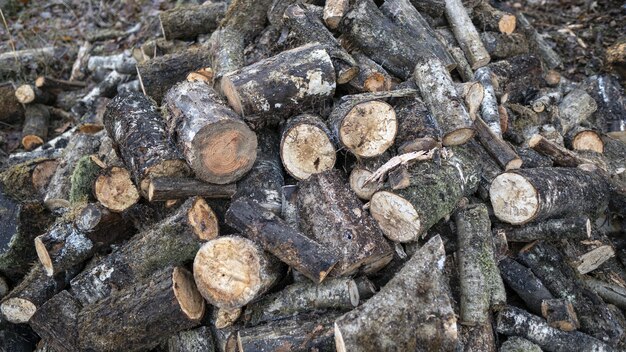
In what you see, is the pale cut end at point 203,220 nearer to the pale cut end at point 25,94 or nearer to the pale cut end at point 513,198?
the pale cut end at point 513,198

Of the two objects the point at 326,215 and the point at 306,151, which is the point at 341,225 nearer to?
the point at 326,215

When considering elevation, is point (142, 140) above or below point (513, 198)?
above

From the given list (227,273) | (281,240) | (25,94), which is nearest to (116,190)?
(227,273)

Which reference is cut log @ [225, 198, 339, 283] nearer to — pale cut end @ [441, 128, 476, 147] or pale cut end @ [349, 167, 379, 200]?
pale cut end @ [349, 167, 379, 200]

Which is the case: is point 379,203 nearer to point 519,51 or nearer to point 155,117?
point 155,117

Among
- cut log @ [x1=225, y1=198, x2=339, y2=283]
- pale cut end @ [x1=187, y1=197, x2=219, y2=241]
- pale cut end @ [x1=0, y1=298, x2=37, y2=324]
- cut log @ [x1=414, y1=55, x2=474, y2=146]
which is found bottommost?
pale cut end @ [x1=0, y1=298, x2=37, y2=324]

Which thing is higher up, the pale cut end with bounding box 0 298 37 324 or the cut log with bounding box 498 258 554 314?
the cut log with bounding box 498 258 554 314

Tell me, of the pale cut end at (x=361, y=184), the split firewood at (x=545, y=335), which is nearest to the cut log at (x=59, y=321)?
the pale cut end at (x=361, y=184)

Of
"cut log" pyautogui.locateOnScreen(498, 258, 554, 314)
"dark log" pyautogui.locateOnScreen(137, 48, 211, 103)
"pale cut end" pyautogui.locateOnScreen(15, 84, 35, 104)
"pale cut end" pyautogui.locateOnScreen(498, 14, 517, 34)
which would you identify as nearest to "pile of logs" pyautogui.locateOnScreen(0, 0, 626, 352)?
"cut log" pyautogui.locateOnScreen(498, 258, 554, 314)
